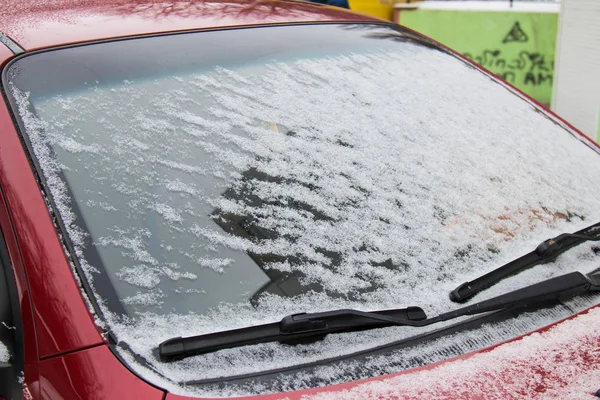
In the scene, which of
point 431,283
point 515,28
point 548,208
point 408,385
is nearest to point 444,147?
point 548,208

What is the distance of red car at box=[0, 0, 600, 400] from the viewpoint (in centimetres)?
123

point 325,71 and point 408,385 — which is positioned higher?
point 325,71

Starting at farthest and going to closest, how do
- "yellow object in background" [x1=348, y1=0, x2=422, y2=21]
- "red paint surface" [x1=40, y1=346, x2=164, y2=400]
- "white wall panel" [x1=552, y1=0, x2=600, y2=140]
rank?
"yellow object in background" [x1=348, y1=0, x2=422, y2=21]
"white wall panel" [x1=552, y1=0, x2=600, y2=140]
"red paint surface" [x1=40, y1=346, x2=164, y2=400]

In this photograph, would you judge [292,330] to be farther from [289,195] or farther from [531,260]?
[531,260]

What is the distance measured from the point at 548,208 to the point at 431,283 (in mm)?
480

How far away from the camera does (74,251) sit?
130 cm

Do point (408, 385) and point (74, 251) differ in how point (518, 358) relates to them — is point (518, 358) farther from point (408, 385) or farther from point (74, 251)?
point (74, 251)

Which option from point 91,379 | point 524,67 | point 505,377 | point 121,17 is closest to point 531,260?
point 505,377

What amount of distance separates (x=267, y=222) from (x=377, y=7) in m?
7.22

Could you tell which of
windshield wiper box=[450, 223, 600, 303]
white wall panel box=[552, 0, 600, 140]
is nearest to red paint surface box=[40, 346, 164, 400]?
windshield wiper box=[450, 223, 600, 303]

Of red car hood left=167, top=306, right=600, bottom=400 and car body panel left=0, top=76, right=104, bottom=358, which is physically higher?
car body panel left=0, top=76, right=104, bottom=358

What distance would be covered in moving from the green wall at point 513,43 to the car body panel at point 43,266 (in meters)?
6.92

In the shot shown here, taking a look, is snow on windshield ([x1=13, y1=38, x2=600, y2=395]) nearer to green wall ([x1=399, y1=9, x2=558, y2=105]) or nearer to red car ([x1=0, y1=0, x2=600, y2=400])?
A: red car ([x1=0, y1=0, x2=600, y2=400])

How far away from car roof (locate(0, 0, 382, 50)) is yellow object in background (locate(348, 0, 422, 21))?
236 inches
